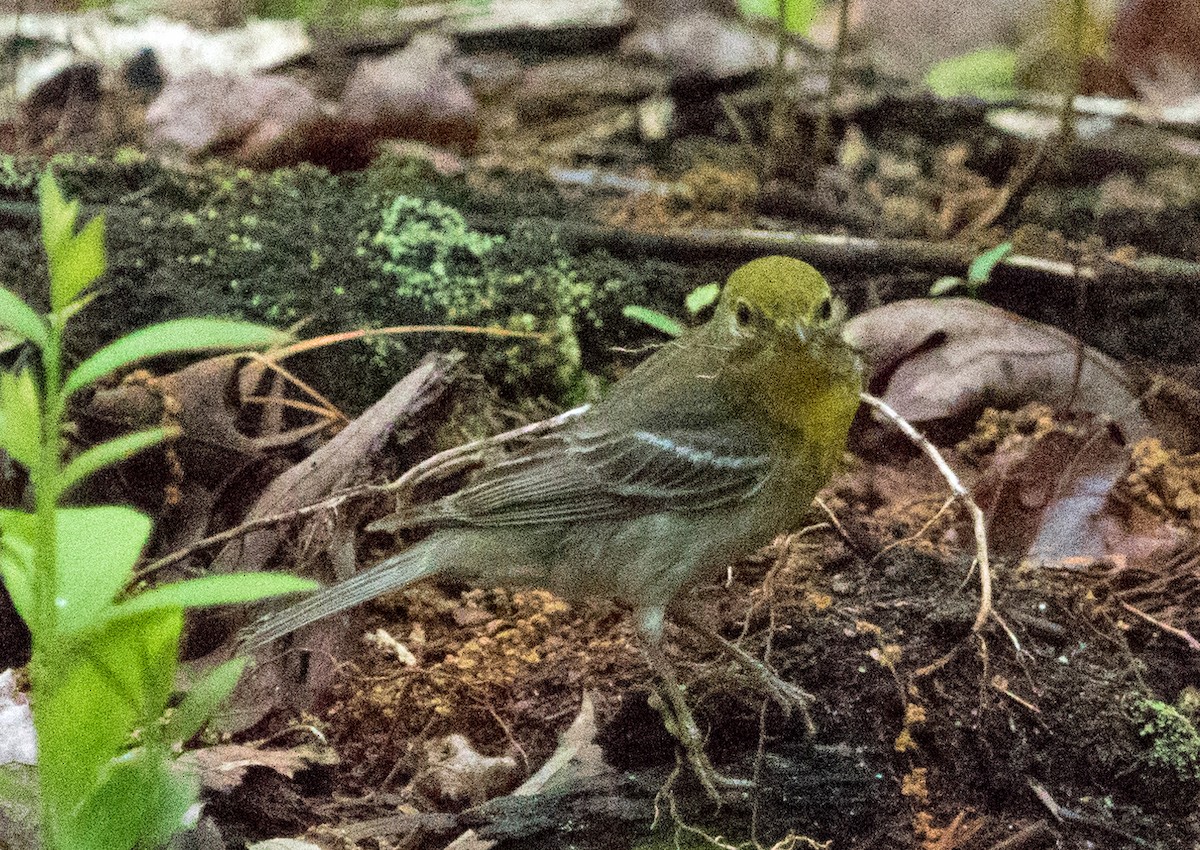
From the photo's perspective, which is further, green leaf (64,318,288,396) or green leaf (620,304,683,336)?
green leaf (620,304,683,336)

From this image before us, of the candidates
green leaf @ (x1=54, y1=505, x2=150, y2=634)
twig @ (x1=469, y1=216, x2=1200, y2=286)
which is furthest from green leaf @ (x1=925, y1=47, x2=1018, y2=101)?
green leaf @ (x1=54, y1=505, x2=150, y2=634)

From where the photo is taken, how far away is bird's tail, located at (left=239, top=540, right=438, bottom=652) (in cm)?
279

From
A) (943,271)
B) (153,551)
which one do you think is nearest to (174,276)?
(153,551)

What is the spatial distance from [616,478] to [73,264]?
1.67 metres

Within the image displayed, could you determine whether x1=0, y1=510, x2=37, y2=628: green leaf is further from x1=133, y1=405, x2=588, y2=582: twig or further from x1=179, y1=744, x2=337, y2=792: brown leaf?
x1=133, y1=405, x2=588, y2=582: twig

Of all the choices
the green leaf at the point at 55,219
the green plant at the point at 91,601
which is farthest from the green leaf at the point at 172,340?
the green leaf at the point at 55,219

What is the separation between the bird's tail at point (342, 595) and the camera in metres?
2.79

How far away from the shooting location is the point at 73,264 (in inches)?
64.6

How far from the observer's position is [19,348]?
354 centimetres

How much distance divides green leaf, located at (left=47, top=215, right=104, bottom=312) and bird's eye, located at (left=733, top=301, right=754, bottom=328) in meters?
1.67

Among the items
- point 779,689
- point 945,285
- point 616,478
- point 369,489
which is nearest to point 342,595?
point 369,489

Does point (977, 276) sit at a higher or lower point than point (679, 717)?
higher

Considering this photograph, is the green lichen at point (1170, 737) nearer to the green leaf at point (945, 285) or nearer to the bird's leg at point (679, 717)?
the bird's leg at point (679, 717)

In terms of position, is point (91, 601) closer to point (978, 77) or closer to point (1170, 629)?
point (1170, 629)
